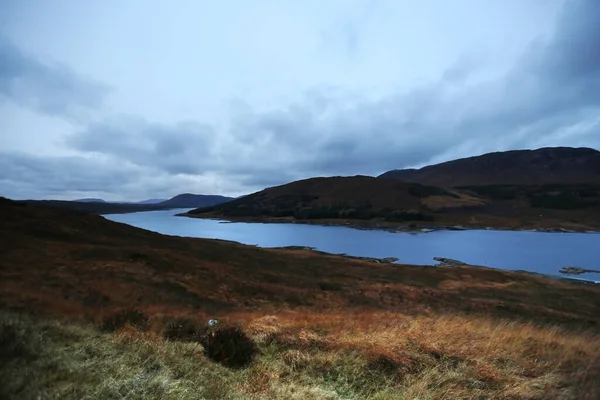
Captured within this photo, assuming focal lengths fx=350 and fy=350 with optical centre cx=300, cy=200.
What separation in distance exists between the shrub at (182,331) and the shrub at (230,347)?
0.39m

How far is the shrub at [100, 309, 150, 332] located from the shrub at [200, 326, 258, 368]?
6.22 ft

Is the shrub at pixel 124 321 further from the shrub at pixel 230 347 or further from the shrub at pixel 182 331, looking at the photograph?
the shrub at pixel 230 347

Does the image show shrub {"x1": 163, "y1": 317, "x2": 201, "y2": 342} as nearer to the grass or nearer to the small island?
the grass

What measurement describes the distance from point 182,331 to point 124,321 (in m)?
1.64

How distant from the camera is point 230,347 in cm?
739

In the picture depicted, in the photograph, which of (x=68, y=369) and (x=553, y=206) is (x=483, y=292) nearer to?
(x=68, y=369)

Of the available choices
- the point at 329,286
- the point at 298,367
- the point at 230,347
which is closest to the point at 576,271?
the point at 329,286

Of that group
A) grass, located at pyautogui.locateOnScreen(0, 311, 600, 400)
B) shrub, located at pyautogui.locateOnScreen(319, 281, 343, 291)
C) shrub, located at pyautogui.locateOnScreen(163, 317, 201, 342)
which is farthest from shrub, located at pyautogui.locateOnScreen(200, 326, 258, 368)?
shrub, located at pyautogui.locateOnScreen(319, 281, 343, 291)

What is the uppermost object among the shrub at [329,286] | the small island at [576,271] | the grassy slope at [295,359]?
the grassy slope at [295,359]

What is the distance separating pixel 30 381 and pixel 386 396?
17.1 ft

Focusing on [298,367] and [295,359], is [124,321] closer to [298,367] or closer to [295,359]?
[295,359]

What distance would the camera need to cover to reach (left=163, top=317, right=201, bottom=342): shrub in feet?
26.9

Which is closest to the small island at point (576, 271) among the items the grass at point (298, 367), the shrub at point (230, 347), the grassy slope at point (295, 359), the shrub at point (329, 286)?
the shrub at point (329, 286)

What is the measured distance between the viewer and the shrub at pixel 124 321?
8555 mm
